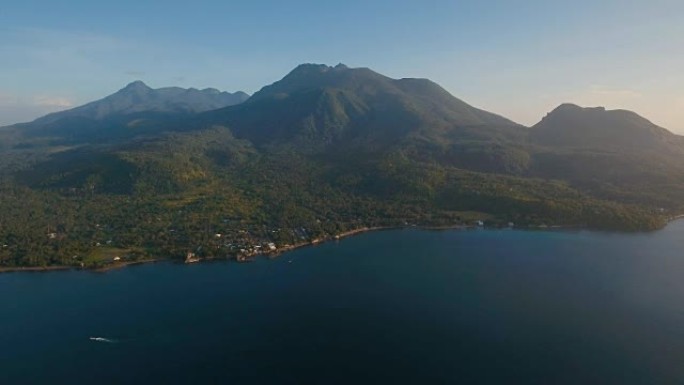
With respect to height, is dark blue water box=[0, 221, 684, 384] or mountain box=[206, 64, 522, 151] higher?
mountain box=[206, 64, 522, 151]

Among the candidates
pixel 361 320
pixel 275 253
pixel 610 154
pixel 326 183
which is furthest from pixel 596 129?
pixel 361 320

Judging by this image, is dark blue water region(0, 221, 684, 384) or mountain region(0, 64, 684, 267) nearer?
dark blue water region(0, 221, 684, 384)

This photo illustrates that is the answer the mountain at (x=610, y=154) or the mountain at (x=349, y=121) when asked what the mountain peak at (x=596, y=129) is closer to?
the mountain at (x=610, y=154)

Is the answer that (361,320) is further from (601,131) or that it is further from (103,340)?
(601,131)

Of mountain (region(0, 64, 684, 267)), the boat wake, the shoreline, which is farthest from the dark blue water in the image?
mountain (region(0, 64, 684, 267))

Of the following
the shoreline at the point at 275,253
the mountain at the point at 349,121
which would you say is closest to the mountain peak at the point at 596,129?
the mountain at the point at 349,121

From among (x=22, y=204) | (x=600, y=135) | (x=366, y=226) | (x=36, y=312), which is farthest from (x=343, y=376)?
(x=600, y=135)

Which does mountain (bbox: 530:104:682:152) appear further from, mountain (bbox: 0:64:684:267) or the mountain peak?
mountain (bbox: 0:64:684:267)

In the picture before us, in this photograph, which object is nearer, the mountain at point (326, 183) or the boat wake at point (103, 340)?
the boat wake at point (103, 340)
